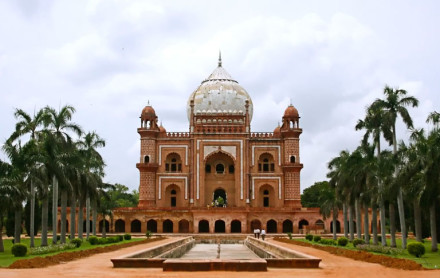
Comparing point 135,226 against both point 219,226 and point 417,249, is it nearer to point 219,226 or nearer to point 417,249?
point 219,226

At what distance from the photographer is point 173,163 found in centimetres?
5872

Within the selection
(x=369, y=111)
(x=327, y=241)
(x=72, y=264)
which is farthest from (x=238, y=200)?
(x=72, y=264)

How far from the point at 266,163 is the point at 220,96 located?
9.21m

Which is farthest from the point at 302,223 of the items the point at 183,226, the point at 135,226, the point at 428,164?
the point at 428,164

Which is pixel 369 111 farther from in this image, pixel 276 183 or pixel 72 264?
pixel 276 183

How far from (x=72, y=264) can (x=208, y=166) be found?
4211 centimetres

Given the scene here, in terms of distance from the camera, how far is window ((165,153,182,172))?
58431mm

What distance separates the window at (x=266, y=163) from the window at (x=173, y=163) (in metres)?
8.37

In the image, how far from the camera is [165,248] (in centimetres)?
2623

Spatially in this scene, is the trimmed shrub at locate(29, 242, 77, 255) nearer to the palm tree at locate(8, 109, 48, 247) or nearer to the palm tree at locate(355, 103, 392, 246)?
the palm tree at locate(8, 109, 48, 247)

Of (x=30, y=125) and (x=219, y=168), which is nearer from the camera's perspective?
(x=30, y=125)

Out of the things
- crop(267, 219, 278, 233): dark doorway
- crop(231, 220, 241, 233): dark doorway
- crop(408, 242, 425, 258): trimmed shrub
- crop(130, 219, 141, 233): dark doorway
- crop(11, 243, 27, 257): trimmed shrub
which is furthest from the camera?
crop(267, 219, 278, 233): dark doorway

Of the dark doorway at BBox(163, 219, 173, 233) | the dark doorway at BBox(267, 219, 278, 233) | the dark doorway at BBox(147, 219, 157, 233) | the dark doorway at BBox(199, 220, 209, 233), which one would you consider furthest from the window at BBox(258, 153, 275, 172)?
the dark doorway at BBox(147, 219, 157, 233)

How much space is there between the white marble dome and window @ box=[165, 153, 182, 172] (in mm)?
6422
